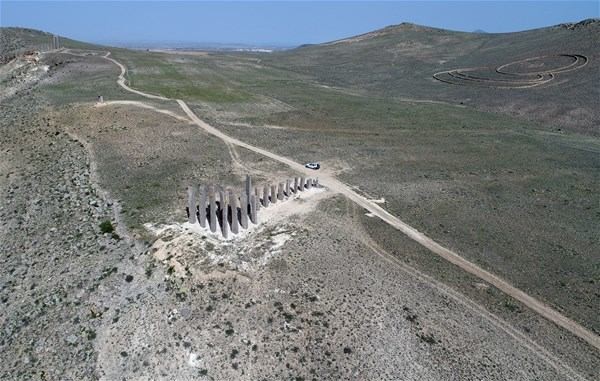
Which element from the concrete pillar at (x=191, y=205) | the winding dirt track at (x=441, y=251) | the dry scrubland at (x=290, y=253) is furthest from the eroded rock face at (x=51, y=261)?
the winding dirt track at (x=441, y=251)

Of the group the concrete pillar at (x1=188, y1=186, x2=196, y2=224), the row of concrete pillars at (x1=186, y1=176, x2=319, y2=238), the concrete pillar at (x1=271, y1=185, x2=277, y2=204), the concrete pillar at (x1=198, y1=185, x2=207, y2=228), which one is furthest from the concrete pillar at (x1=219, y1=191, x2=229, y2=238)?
the concrete pillar at (x1=271, y1=185, x2=277, y2=204)

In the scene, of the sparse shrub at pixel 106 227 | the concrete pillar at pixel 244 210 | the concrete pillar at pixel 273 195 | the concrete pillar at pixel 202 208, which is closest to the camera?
the concrete pillar at pixel 202 208

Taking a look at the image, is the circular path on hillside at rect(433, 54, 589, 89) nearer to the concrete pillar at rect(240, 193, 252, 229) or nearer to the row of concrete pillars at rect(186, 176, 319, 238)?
the row of concrete pillars at rect(186, 176, 319, 238)

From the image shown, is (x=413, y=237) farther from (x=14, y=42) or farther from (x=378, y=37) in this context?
(x=378, y=37)

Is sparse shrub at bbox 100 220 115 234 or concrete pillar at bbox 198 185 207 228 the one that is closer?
concrete pillar at bbox 198 185 207 228

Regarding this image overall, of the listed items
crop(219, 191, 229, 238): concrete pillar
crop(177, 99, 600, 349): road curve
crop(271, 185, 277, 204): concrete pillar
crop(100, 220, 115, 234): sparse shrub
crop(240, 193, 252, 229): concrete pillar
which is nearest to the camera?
crop(177, 99, 600, 349): road curve

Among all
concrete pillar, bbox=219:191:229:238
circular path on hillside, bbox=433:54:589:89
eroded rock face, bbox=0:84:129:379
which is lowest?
eroded rock face, bbox=0:84:129:379

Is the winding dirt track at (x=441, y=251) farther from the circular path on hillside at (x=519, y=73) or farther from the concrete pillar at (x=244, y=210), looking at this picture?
the circular path on hillside at (x=519, y=73)

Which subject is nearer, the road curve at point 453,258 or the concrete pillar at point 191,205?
the road curve at point 453,258
